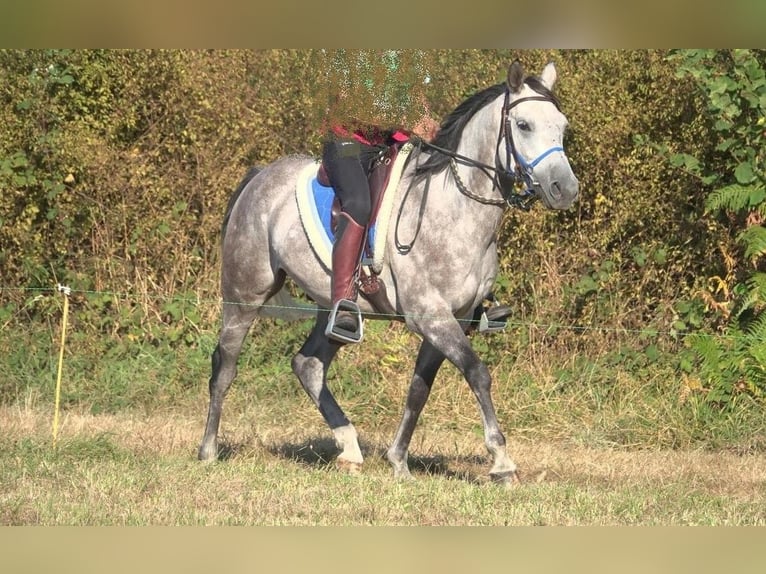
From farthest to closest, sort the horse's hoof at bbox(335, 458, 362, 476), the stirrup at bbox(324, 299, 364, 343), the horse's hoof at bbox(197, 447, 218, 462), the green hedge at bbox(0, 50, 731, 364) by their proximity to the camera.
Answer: the green hedge at bbox(0, 50, 731, 364)
the horse's hoof at bbox(197, 447, 218, 462)
the horse's hoof at bbox(335, 458, 362, 476)
the stirrup at bbox(324, 299, 364, 343)

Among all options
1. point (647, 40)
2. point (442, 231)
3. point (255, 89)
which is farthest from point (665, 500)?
point (255, 89)

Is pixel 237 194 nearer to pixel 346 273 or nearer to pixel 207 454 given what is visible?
pixel 346 273

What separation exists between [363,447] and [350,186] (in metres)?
2.73

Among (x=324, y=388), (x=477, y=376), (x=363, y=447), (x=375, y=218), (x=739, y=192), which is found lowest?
(x=363, y=447)

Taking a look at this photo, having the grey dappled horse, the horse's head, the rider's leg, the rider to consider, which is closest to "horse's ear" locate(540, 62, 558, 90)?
the grey dappled horse

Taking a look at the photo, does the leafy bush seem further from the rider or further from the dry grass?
the rider

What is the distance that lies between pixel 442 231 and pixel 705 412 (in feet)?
12.4

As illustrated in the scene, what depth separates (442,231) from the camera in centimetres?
797

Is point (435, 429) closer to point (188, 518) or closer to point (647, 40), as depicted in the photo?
point (188, 518)

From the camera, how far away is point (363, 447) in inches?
394

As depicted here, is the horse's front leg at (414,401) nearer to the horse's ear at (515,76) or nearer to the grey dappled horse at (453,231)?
the grey dappled horse at (453,231)

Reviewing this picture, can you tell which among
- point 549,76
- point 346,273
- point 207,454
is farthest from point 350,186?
point 207,454

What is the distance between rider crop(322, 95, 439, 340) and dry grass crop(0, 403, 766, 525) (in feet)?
4.17

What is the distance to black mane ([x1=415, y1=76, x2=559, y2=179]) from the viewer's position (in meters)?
8.06
